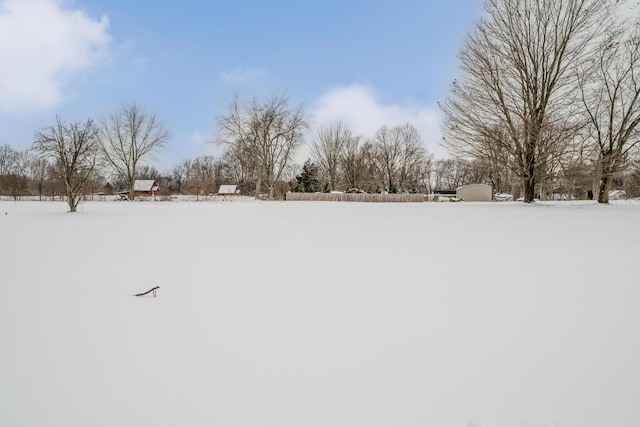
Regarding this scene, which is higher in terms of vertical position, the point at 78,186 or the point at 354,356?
the point at 78,186

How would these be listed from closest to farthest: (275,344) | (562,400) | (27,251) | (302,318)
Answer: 1. (562,400)
2. (275,344)
3. (302,318)
4. (27,251)

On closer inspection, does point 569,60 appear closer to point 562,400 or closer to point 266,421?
point 562,400

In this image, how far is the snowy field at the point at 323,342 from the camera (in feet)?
5.37

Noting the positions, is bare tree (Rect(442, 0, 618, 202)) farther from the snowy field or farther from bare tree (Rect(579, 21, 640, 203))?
the snowy field

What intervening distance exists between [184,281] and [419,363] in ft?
9.15

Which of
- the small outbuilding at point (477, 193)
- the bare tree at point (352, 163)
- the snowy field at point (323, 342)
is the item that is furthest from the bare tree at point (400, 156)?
the snowy field at point (323, 342)

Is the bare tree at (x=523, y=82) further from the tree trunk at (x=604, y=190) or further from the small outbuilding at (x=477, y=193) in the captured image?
the small outbuilding at (x=477, y=193)

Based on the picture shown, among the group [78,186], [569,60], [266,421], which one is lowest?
[266,421]

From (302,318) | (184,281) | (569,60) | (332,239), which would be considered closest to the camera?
(302,318)

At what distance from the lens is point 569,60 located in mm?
15344

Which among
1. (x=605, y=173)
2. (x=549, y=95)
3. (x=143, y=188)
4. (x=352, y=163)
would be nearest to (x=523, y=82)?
(x=549, y=95)

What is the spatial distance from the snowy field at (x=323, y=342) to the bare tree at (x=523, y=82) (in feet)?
41.0

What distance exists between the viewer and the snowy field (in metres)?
1.64

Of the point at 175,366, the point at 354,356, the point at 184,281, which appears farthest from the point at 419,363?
the point at 184,281
